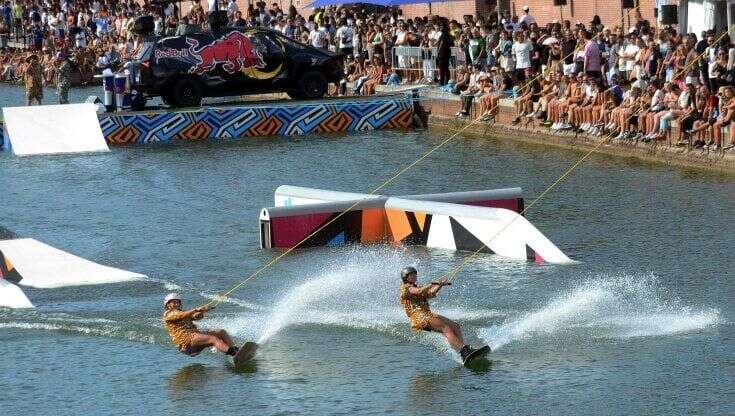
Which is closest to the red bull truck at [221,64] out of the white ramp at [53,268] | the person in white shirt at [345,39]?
the person in white shirt at [345,39]

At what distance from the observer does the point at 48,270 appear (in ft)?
73.3

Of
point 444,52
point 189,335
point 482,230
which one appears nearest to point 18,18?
point 444,52

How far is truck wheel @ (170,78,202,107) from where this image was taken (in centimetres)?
3962

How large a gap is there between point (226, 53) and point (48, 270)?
1810 centimetres

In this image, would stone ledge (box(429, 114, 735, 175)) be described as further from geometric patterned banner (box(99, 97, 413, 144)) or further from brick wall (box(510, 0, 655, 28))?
brick wall (box(510, 0, 655, 28))

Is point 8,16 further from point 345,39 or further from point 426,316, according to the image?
point 426,316

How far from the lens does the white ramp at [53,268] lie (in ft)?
71.5

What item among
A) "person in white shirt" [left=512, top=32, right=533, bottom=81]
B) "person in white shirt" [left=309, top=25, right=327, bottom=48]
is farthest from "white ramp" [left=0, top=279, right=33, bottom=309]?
"person in white shirt" [left=309, top=25, right=327, bottom=48]

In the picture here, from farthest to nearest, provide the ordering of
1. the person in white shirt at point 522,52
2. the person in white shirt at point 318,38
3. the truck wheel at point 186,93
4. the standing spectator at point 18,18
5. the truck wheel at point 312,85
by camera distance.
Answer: the standing spectator at point 18,18
the person in white shirt at point 318,38
the truck wheel at point 312,85
the truck wheel at point 186,93
the person in white shirt at point 522,52

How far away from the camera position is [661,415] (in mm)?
14539

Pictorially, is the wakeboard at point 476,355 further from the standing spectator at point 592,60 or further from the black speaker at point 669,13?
the black speaker at point 669,13

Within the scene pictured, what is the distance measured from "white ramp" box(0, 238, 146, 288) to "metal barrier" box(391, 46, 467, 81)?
18.9 m

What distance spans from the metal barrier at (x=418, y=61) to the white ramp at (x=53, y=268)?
18906 millimetres

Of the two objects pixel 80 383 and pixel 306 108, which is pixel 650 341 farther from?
pixel 306 108
